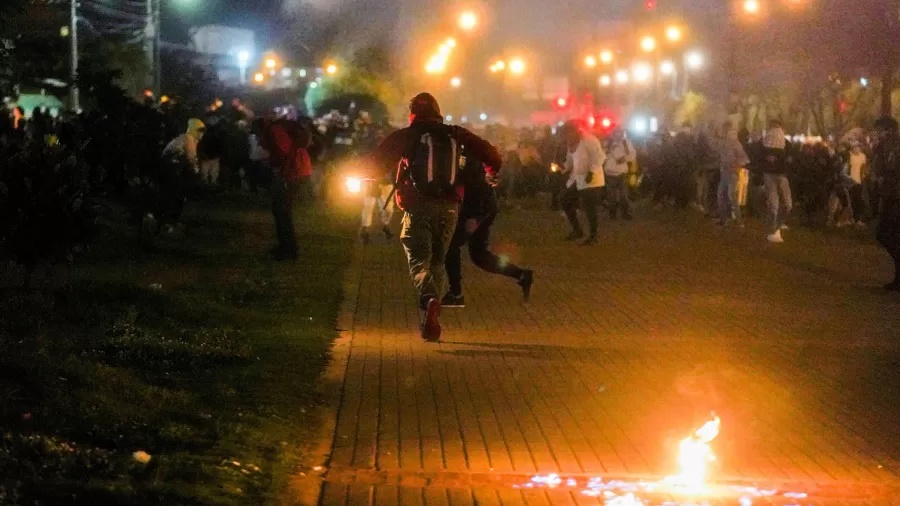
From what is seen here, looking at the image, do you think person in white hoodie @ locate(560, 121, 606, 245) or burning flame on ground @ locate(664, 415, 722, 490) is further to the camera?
person in white hoodie @ locate(560, 121, 606, 245)

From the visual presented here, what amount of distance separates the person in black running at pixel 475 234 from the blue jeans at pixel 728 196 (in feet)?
36.9

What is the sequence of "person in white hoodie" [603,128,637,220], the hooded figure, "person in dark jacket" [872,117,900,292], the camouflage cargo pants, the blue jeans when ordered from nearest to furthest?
the camouflage cargo pants
"person in dark jacket" [872,117,900,292]
the hooded figure
the blue jeans
"person in white hoodie" [603,128,637,220]

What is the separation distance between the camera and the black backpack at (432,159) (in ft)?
32.4

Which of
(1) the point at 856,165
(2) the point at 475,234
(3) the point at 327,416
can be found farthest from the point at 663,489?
(1) the point at 856,165

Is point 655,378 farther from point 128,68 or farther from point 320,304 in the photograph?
point 128,68

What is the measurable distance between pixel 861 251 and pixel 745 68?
20602 mm

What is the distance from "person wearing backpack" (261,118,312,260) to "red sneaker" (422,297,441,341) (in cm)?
616

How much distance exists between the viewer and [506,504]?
20.0 ft

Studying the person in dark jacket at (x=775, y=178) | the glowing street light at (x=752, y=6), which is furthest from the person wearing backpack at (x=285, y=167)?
the glowing street light at (x=752, y=6)

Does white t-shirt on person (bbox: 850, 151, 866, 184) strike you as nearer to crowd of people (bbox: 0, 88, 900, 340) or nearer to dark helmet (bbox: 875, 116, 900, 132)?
crowd of people (bbox: 0, 88, 900, 340)

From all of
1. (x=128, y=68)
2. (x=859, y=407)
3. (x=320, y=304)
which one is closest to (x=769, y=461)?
(x=859, y=407)

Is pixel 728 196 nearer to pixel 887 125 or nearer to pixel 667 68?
pixel 887 125

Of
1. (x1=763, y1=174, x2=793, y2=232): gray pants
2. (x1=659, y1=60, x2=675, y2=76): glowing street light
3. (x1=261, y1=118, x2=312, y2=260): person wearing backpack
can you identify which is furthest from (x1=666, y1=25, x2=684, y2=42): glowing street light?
(x1=261, y1=118, x2=312, y2=260): person wearing backpack

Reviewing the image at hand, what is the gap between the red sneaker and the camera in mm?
9875
